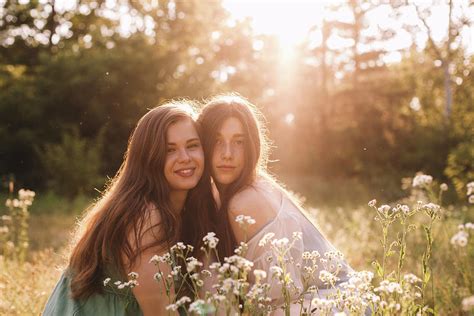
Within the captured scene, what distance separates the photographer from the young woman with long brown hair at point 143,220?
11.4 ft

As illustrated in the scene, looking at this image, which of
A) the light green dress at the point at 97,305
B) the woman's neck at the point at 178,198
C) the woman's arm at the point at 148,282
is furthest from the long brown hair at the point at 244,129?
the light green dress at the point at 97,305

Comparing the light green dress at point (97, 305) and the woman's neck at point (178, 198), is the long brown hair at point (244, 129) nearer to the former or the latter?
the woman's neck at point (178, 198)

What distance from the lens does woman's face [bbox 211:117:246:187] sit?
425 centimetres

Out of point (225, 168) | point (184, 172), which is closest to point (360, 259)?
point (225, 168)

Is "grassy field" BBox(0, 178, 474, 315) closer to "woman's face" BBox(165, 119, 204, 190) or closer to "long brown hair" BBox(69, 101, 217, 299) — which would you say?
"long brown hair" BBox(69, 101, 217, 299)

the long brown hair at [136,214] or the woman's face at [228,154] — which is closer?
the long brown hair at [136,214]

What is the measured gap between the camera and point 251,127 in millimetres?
4430

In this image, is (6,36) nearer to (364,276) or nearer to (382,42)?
(382,42)

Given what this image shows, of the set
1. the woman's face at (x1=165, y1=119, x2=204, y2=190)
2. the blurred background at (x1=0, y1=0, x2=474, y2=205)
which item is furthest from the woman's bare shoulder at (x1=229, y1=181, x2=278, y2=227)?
the blurred background at (x1=0, y1=0, x2=474, y2=205)

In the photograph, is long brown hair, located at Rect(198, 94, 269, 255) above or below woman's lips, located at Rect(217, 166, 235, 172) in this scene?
above

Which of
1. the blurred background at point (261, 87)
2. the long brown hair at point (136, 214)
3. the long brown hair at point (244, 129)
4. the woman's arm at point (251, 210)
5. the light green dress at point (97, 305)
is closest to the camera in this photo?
the long brown hair at point (136, 214)

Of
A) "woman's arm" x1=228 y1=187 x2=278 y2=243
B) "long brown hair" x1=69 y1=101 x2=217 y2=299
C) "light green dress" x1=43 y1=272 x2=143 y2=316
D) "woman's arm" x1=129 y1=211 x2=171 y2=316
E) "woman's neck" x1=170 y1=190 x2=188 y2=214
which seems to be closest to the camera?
"woman's arm" x1=129 y1=211 x2=171 y2=316

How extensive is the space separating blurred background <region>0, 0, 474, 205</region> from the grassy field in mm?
3046

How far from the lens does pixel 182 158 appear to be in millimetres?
3986
